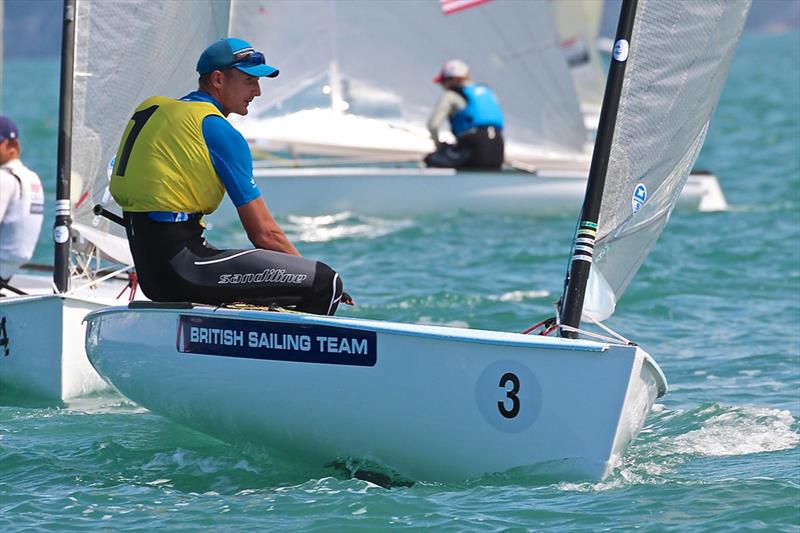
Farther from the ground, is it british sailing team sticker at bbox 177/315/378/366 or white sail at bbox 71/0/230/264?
white sail at bbox 71/0/230/264

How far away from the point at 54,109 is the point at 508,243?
859 inches

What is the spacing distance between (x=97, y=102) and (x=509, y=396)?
2596mm

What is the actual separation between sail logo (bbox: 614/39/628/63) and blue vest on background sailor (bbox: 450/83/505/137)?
23.4 ft

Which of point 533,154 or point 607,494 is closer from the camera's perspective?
point 607,494

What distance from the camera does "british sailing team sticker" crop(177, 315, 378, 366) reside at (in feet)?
12.6

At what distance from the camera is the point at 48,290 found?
6336mm

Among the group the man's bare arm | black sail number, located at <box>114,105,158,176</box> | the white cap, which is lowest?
the man's bare arm

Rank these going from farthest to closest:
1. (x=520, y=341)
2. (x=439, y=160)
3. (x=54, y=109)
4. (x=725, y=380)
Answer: (x=54, y=109) < (x=439, y=160) < (x=725, y=380) < (x=520, y=341)

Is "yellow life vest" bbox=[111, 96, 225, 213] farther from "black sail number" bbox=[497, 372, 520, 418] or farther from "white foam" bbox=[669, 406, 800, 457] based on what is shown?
"white foam" bbox=[669, 406, 800, 457]

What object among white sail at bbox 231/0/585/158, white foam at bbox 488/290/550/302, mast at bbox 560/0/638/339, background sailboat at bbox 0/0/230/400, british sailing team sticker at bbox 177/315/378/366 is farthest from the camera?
white sail at bbox 231/0/585/158

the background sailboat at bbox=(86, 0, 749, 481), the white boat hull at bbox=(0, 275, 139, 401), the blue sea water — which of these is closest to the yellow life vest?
the background sailboat at bbox=(86, 0, 749, 481)

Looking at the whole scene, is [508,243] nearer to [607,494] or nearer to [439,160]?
[439,160]

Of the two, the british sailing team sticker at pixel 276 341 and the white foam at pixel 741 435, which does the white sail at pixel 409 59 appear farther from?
the british sailing team sticker at pixel 276 341

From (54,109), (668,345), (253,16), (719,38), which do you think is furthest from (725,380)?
(54,109)
